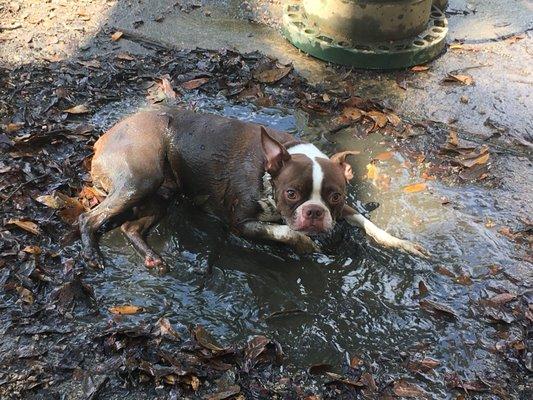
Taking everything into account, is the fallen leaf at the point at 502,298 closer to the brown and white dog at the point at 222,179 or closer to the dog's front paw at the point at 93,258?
the brown and white dog at the point at 222,179

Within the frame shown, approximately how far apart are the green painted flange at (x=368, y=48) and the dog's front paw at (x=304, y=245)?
2794mm

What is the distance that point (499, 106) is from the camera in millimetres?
6148

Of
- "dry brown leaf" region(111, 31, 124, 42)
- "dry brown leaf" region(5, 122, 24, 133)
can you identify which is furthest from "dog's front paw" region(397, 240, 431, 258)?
"dry brown leaf" region(111, 31, 124, 42)

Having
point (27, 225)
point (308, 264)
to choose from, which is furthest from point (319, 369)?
point (27, 225)

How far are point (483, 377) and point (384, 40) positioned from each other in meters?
4.06

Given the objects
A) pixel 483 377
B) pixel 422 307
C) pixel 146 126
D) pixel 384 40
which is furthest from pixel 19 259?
pixel 384 40

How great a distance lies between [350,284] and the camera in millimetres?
4258

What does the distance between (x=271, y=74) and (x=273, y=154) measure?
2302 mm

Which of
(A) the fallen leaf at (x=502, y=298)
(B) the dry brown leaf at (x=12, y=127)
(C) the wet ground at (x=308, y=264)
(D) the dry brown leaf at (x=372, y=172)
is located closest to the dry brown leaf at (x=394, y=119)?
(C) the wet ground at (x=308, y=264)

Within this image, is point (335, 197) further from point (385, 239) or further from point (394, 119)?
point (394, 119)

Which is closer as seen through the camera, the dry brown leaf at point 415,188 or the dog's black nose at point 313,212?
the dog's black nose at point 313,212

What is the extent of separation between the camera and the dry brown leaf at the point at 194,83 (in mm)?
6258

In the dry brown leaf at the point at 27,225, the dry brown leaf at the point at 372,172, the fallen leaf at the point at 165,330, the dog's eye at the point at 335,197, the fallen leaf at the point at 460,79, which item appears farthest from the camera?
the fallen leaf at the point at 460,79

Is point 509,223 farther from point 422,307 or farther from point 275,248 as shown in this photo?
point 275,248
